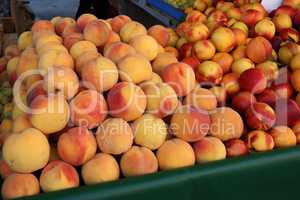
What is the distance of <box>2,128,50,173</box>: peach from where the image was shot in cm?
110

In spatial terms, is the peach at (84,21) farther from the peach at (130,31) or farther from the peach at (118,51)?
the peach at (118,51)

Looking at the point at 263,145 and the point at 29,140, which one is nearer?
the point at 29,140

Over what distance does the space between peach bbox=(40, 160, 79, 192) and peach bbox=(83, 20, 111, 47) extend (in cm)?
54

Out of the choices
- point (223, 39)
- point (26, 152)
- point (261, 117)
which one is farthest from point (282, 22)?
point (26, 152)

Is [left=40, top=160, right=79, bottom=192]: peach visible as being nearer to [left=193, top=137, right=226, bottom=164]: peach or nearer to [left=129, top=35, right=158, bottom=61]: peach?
[left=193, top=137, right=226, bottom=164]: peach

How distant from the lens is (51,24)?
1.69 metres

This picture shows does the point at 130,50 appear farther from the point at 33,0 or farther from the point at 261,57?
the point at 33,0

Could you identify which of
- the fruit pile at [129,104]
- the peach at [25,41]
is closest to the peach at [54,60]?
the fruit pile at [129,104]

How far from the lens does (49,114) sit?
114 centimetres

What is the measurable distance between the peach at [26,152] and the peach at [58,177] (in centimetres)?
3

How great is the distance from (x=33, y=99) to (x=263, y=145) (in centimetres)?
77

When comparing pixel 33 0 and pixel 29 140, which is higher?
pixel 29 140

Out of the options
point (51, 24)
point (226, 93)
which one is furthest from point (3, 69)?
point (226, 93)

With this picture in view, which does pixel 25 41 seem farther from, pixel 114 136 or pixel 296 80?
pixel 296 80
